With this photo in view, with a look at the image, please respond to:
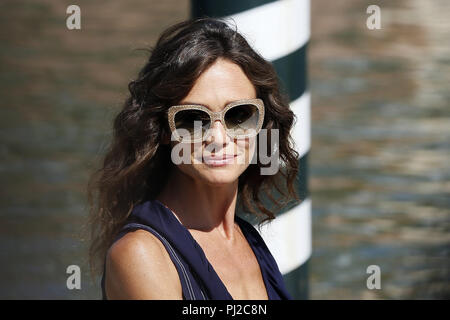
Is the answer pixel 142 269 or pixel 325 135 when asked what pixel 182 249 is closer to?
pixel 142 269

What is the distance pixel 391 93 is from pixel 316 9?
1.32m

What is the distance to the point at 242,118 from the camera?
189cm

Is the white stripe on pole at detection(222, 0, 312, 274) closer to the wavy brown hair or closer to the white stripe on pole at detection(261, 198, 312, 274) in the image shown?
the white stripe on pole at detection(261, 198, 312, 274)

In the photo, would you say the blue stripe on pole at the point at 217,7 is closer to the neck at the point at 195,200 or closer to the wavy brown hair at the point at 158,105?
the wavy brown hair at the point at 158,105

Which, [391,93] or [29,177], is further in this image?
[391,93]

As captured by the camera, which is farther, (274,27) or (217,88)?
(274,27)

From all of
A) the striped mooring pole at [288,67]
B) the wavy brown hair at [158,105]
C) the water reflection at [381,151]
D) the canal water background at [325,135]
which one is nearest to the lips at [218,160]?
the wavy brown hair at [158,105]

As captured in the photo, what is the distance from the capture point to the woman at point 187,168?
1813 mm

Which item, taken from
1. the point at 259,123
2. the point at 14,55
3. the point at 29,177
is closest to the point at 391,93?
the point at 29,177

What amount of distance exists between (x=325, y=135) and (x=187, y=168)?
3.54 metres

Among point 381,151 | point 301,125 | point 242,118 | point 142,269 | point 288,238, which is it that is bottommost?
point 381,151

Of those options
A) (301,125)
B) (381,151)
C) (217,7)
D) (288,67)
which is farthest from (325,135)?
(217,7)

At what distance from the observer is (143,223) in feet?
6.06

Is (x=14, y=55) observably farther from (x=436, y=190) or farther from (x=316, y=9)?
(x=436, y=190)
